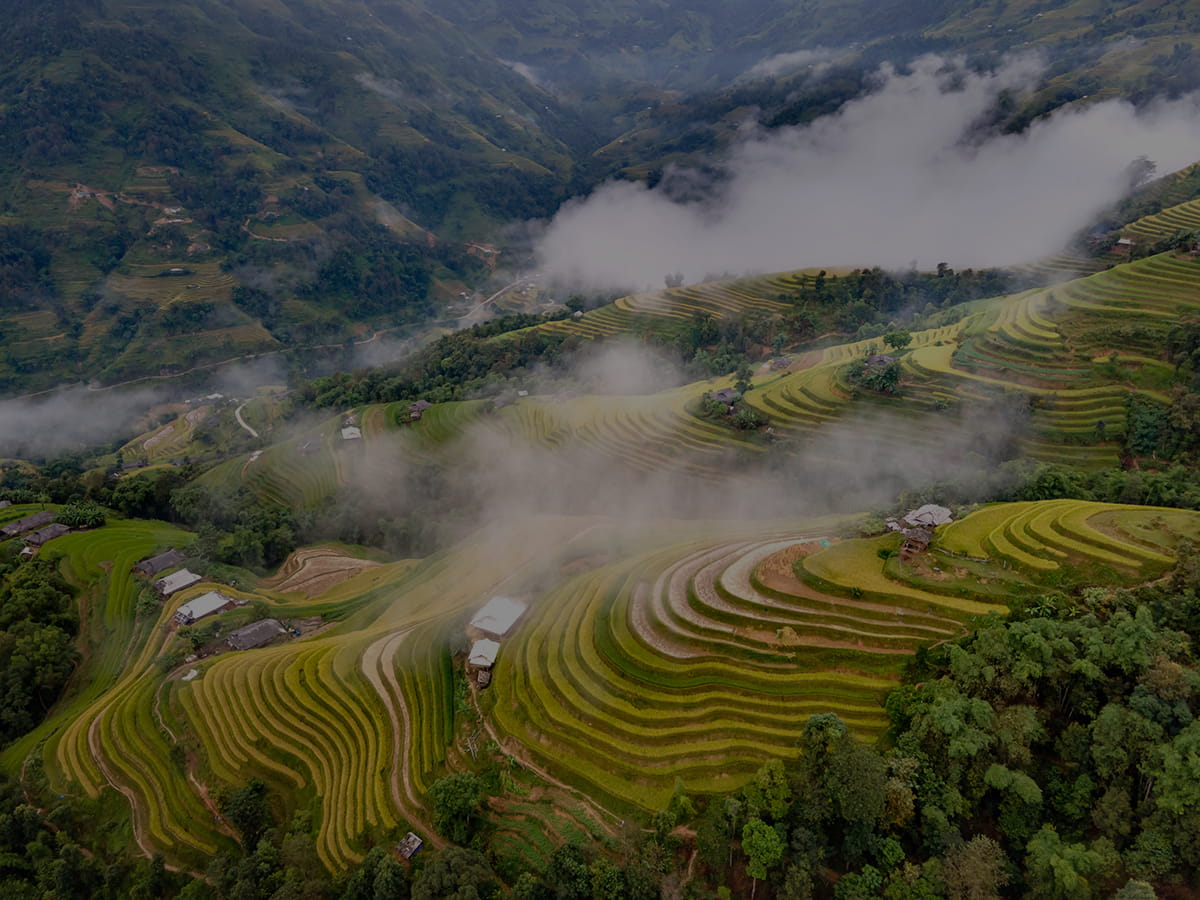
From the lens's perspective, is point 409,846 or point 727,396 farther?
point 727,396

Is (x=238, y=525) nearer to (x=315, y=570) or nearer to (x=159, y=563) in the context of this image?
(x=159, y=563)

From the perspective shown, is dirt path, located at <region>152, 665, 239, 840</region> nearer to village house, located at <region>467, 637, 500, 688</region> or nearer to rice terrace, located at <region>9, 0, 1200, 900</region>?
rice terrace, located at <region>9, 0, 1200, 900</region>

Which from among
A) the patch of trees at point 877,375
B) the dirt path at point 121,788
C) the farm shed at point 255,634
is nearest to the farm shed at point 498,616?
the farm shed at point 255,634

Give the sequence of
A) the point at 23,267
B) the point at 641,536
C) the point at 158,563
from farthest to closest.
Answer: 1. the point at 23,267
2. the point at 158,563
3. the point at 641,536

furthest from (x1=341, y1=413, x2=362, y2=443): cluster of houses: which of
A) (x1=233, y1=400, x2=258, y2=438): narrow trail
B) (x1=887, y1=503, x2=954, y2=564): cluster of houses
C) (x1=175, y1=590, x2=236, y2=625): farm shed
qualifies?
(x1=887, y1=503, x2=954, y2=564): cluster of houses

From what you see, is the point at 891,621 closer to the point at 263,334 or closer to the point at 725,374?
the point at 725,374

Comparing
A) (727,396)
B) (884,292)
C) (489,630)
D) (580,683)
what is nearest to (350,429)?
(727,396)
